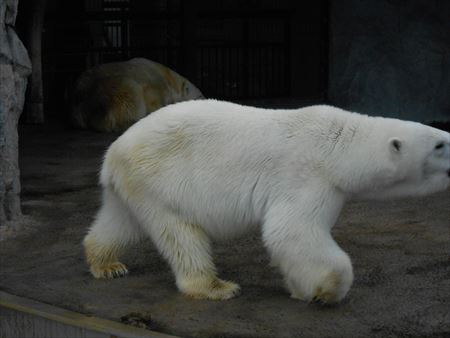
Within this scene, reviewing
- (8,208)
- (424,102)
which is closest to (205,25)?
(424,102)

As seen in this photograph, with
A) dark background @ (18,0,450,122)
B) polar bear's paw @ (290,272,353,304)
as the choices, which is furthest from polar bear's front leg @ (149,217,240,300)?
dark background @ (18,0,450,122)

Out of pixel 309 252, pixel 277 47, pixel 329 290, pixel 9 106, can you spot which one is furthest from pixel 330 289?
pixel 277 47

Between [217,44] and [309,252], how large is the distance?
335 inches

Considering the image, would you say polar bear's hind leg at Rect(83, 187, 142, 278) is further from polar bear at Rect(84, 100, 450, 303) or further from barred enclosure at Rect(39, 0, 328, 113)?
barred enclosure at Rect(39, 0, 328, 113)

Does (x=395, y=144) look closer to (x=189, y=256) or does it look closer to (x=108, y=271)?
(x=189, y=256)

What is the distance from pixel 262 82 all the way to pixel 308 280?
28.6 ft

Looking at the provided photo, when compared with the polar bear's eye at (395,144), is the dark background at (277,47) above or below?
below

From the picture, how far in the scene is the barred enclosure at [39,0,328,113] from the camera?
1203cm

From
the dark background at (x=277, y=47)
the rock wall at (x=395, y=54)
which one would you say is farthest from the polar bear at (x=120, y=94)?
the rock wall at (x=395, y=54)

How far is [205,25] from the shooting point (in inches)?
513

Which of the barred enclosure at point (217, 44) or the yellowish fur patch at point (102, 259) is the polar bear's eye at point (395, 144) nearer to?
the yellowish fur patch at point (102, 259)

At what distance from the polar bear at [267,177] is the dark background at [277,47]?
21.3 ft

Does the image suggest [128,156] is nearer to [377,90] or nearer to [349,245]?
[349,245]

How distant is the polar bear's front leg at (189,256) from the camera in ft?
14.9
